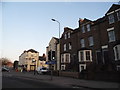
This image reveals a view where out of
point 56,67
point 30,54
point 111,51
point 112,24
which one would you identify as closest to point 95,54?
point 111,51

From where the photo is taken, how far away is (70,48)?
118ft

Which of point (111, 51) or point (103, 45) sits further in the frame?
point (103, 45)

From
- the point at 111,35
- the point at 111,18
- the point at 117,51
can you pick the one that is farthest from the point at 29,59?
the point at 117,51

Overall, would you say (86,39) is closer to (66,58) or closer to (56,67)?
(66,58)

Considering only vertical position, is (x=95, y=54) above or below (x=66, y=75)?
above

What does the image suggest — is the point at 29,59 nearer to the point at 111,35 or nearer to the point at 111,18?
the point at 111,35

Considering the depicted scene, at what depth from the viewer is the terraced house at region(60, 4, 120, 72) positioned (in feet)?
78.4

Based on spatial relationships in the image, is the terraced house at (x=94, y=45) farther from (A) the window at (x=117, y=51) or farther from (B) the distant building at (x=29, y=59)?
(B) the distant building at (x=29, y=59)

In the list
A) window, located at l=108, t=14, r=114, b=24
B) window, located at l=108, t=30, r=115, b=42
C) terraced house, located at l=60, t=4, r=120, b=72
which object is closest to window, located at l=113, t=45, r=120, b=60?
terraced house, located at l=60, t=4, r=120, b=72

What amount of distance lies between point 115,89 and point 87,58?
701 inches

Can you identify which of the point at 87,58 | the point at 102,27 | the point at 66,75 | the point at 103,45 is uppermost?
the point at 102,27

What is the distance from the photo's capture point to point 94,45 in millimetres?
28703

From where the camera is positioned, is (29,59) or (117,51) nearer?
A: (117,51)

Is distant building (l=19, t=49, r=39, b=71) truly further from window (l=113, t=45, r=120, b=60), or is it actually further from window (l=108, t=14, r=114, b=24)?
window (l=113, t=45, r=120, b=60)
